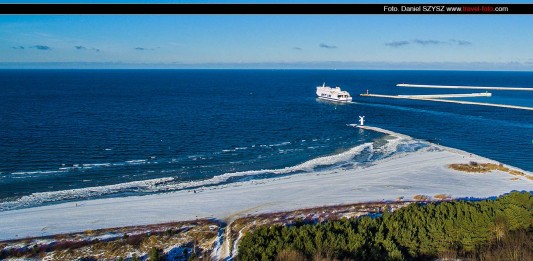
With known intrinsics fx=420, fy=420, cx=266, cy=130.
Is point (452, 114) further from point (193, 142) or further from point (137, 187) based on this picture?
point (137, 187)

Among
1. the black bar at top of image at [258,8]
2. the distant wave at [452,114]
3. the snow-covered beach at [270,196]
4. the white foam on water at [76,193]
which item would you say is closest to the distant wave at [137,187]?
the white foam on water at [76,193]

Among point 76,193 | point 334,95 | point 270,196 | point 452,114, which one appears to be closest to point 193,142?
point 76,193

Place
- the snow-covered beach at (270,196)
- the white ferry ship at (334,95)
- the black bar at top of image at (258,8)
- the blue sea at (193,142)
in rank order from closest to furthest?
the black bar at top of image at (258,8) → the snow-covered beach at (270,196) → the blue sea at (193,142) → the white ferry ship at (334,95)

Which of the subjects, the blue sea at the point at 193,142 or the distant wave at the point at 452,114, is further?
the distant wave at the point at 452,114

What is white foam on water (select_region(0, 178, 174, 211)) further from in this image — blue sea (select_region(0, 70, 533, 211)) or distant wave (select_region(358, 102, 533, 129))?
distant wave (select_region(358, 102, 533, 129))

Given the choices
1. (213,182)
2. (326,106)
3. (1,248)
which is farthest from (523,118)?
(1,248)

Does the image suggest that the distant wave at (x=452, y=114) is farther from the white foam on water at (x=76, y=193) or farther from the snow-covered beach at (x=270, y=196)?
the white foam on water at (x=76, y=193)
